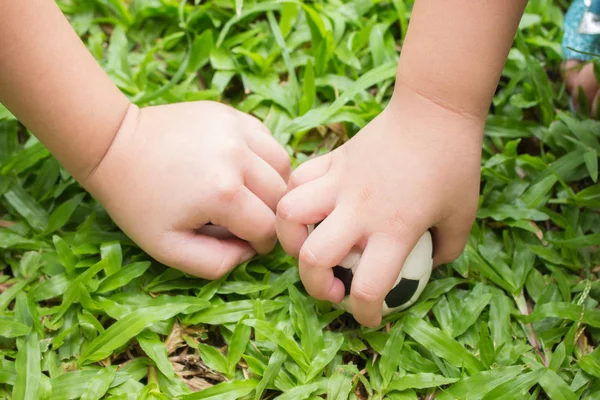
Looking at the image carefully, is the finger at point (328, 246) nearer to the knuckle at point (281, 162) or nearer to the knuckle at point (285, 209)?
the knuckle at point (285, 209)

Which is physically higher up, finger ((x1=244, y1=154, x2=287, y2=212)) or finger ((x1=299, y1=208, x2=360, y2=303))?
finger ((x1=244, y1=154, x2=287, y2=212))

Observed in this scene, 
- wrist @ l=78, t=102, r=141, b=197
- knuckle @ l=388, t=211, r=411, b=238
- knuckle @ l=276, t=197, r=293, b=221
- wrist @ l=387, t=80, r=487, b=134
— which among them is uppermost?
wrist @ l=78, t=102, r=141, b=197

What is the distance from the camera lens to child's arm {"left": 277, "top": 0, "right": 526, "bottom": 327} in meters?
1.15

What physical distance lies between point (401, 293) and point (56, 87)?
0.75m

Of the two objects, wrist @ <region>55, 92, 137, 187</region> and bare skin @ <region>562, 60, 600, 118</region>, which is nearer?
wrist @ <region>55, 92, 137, 187</region>

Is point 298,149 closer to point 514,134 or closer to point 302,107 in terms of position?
point 302,107

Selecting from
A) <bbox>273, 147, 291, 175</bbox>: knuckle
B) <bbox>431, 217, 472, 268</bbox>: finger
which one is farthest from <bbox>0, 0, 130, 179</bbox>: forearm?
<bbox>431, 217, 472, 268</bbox>: finger

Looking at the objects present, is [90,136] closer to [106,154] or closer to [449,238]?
[106,154]

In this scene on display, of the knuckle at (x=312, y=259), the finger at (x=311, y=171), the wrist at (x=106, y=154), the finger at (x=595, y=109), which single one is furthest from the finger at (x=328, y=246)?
the finger at (x=595, y=109)

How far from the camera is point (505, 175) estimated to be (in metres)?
1.59

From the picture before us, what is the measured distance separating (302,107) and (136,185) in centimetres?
52

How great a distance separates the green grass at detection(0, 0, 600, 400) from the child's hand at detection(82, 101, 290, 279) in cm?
9

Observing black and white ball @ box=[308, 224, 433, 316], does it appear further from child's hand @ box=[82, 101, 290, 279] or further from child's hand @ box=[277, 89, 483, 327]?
child's hand @ box=[82, 101, 290, 279]

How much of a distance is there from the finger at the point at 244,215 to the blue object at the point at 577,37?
93cm
